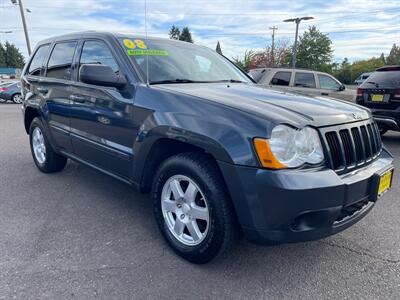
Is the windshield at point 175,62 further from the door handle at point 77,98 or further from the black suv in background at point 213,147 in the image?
the door handle at point 77,98

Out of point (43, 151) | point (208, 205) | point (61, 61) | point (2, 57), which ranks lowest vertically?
point (43, 151)

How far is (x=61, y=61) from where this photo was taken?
394 cm

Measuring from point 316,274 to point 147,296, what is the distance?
121 centimetres

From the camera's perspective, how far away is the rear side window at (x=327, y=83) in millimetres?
9336

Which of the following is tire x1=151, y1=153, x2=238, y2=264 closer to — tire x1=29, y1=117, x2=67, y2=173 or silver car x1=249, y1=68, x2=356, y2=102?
tire x1=29, y1=117, x2=67, y2=173

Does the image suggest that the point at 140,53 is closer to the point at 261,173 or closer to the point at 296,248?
the point at 261,173

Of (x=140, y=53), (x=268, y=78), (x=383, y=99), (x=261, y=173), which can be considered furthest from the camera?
(x=268, y=78)

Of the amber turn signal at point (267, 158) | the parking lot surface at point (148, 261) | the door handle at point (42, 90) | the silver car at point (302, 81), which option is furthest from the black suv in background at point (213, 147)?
the silver car at point (302, 81)

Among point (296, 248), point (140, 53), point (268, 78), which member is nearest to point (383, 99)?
Result: point (268, 78)

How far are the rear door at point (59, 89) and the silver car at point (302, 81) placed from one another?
569 cm

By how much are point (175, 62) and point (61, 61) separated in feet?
5.12

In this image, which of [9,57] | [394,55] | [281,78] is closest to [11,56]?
[9,57]

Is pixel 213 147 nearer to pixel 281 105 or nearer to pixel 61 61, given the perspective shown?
pixel 281 105

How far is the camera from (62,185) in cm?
423
